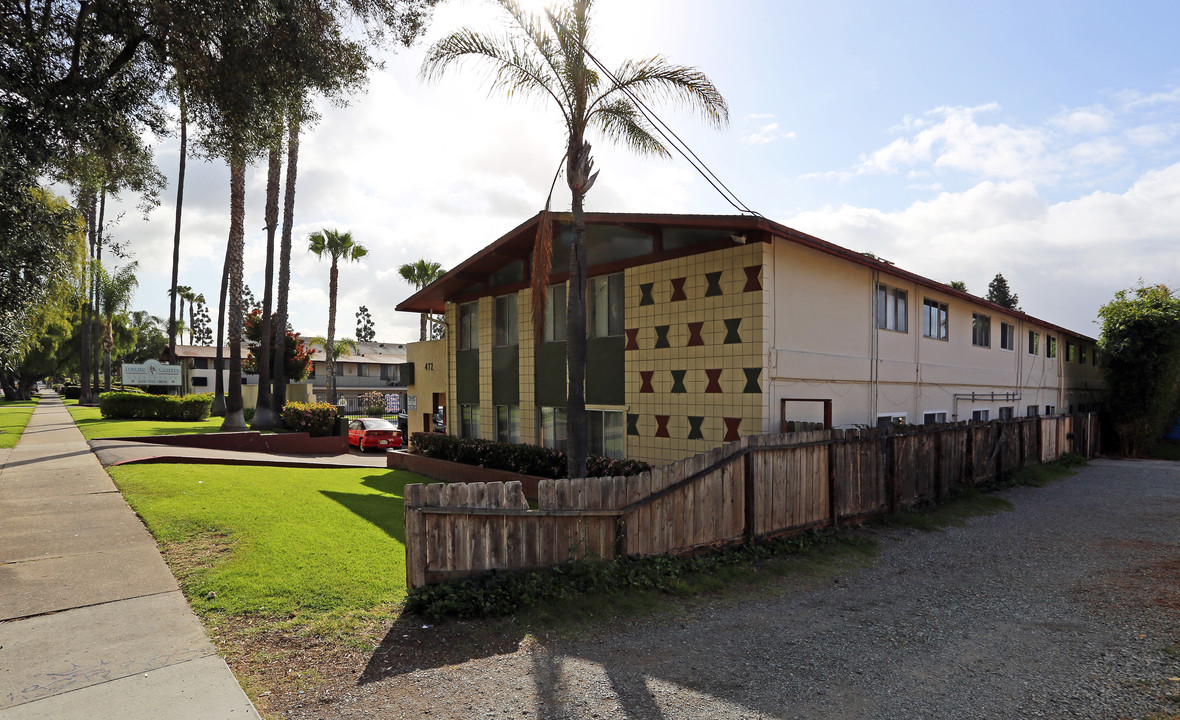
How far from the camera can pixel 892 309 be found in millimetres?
15688

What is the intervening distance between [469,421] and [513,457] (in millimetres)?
4714

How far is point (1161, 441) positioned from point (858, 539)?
96.5 feet

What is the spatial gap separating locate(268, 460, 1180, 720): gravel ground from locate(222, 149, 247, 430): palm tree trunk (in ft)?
84.1

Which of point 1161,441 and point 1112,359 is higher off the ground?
point 1112,359

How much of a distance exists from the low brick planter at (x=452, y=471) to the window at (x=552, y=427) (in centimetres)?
158

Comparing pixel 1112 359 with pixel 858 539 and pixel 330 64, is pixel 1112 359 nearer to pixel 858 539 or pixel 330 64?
pixel 858 539

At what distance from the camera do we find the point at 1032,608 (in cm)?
711

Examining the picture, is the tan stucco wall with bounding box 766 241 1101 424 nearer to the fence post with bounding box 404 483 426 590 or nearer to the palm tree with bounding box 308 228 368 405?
the fence post with bounding box 404 483 426 590

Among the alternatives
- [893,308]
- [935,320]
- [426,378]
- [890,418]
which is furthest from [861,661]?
[426,378]

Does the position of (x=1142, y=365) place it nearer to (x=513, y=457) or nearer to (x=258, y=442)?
(x=513, y=457)

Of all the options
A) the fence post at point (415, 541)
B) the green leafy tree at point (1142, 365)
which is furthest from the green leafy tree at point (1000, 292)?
the fence post at point (415, 541)

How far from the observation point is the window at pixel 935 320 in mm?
17159

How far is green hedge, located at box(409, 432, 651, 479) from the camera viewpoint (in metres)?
13.3

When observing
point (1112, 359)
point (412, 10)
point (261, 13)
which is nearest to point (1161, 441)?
point (1112, 359)
